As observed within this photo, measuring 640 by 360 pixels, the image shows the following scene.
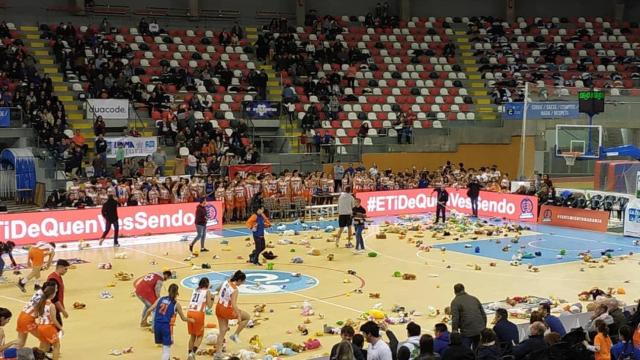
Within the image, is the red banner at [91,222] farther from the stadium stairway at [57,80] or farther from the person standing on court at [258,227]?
the stadium stairway at [57,80]

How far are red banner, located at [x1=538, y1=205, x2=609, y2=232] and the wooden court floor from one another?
594 cm

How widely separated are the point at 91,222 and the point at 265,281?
8.84 metres

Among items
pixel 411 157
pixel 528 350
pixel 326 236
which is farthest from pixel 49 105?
pixel 528 350

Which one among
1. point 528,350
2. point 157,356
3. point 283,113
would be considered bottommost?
point 157,356

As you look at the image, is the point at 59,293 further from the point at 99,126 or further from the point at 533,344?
the point at 99,126

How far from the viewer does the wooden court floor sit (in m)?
17.2

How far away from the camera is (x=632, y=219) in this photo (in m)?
30.8

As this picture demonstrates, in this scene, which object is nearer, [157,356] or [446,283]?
[157,356]

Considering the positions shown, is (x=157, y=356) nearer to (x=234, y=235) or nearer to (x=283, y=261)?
(x=283, y=261)

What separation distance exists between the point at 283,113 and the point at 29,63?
12185mm

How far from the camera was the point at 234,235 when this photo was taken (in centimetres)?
3081

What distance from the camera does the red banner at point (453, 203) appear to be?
3466 cm

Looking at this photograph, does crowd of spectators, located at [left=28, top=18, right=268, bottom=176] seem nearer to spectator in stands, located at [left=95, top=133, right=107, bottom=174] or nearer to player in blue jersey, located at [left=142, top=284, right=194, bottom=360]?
spectator in stands, located at [left=95, top=133, right=107, bottom=174]

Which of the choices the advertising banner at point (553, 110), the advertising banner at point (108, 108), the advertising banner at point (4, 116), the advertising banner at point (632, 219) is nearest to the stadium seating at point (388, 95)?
the advertising banner at point (553, 110)
